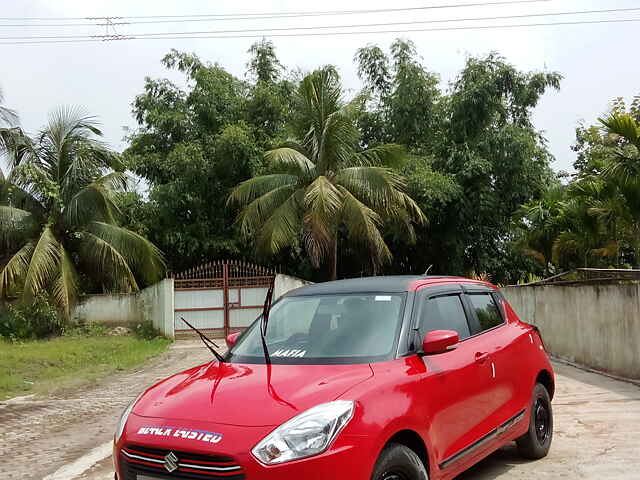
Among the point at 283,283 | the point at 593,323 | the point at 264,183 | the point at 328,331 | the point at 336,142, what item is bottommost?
the point at 593,323

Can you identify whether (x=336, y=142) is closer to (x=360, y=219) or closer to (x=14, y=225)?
(x=360, y=219)

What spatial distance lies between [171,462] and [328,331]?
1573mm

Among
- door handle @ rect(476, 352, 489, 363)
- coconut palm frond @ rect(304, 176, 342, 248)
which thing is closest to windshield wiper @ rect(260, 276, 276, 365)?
door handle @ rect(476, 352, 489, 363)

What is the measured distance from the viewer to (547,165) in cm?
2834

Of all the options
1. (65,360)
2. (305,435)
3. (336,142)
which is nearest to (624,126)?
(305,435)

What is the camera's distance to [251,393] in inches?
159

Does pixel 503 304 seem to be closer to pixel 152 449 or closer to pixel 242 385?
pixel 242 385

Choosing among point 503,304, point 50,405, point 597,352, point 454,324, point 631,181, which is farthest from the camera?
point 631,181

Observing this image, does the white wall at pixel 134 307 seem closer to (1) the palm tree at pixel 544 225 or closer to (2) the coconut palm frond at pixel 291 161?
(2) the coconut palm frond at pixel 291 161

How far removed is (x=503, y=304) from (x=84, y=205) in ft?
58.4

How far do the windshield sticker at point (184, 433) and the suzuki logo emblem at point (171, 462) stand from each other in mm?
105

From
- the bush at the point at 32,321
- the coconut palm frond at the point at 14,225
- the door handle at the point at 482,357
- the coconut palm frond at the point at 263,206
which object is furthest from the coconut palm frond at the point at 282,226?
the door handle at the point at 482,357

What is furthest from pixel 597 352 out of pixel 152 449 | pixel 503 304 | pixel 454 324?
pixel 152 449

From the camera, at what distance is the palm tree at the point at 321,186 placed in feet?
69.1
